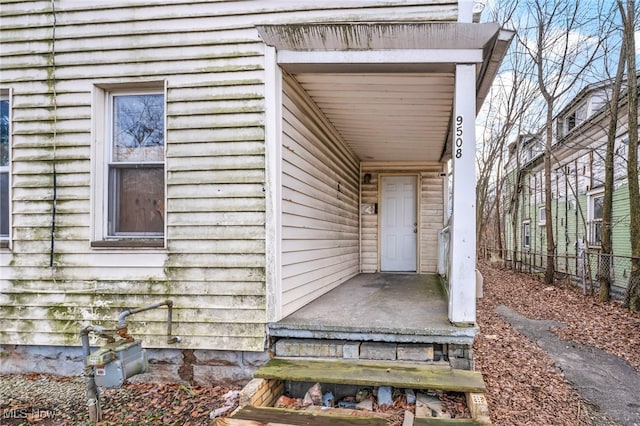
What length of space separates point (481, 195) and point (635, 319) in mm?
10922

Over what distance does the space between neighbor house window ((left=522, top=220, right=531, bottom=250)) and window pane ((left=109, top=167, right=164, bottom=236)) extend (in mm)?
15818

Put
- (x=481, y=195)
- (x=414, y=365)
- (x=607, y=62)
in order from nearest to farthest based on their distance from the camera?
(x=414, y=365)
(x=607, y=62)
(x=481, y=195)

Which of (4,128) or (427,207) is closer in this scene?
(4,128)

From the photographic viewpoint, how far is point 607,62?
838 cm

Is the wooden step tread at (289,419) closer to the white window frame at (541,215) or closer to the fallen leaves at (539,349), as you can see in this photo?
the fallen leaves at (539,349)

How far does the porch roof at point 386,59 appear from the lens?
304cm

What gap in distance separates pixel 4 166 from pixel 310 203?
2.94m

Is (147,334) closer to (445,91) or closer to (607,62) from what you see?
(445,91)

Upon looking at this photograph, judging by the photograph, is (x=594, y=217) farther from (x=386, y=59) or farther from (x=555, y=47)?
(x=386, y=59)

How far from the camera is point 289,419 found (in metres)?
2.40

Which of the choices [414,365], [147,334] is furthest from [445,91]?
[147,334]

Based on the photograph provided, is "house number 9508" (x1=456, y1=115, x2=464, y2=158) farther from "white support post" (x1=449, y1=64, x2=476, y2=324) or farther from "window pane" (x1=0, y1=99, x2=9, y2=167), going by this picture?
"window pane" (x1=0, y1=99, x2=9, y2=167)

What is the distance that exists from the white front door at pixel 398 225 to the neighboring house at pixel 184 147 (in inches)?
145

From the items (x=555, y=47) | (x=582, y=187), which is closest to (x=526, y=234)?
(x=582, y=187)
